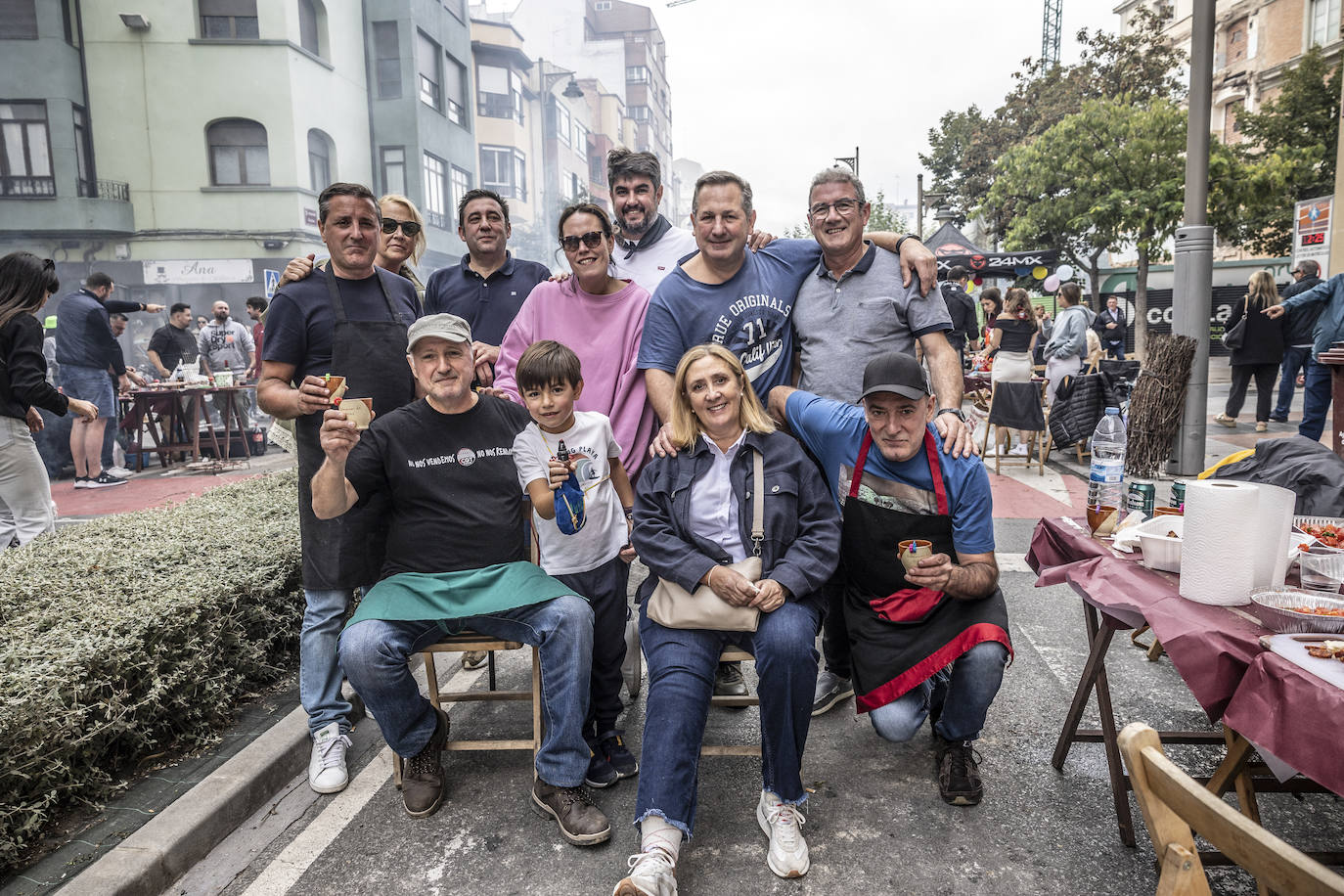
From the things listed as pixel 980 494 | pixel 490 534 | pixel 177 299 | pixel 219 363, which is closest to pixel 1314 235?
pixel 980 494

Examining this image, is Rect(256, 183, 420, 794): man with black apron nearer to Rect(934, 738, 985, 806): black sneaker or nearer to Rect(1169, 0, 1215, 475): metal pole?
Rect(934, 738, 985, 806): black sneaker

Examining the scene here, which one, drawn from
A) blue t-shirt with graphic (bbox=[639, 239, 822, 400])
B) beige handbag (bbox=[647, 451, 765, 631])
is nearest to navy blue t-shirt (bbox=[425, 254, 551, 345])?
blue t-shirt with graphic (bbox=[639, 239, 822, 400])

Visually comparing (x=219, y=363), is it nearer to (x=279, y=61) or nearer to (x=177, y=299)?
(x=177, y=299)

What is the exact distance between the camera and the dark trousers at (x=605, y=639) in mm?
3148

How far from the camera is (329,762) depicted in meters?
3.17

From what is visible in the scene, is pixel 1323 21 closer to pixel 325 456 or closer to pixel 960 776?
pixel 960 776

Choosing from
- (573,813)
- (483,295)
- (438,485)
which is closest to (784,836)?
(573,813)

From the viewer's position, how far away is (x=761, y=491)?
295cm

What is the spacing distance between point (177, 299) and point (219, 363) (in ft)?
29.6

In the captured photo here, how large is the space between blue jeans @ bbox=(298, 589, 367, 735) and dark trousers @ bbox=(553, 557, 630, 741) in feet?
3.04

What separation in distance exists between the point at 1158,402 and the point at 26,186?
2211 centimetres

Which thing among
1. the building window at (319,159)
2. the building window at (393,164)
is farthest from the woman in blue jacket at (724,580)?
the building window at (393,164)

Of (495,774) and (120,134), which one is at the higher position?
(120,134)

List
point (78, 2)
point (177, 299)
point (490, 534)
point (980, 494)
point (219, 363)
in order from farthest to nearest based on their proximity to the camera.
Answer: point (177, 299), point (78, 2), point (219, 363), point (490, 534), point (980, 494)
